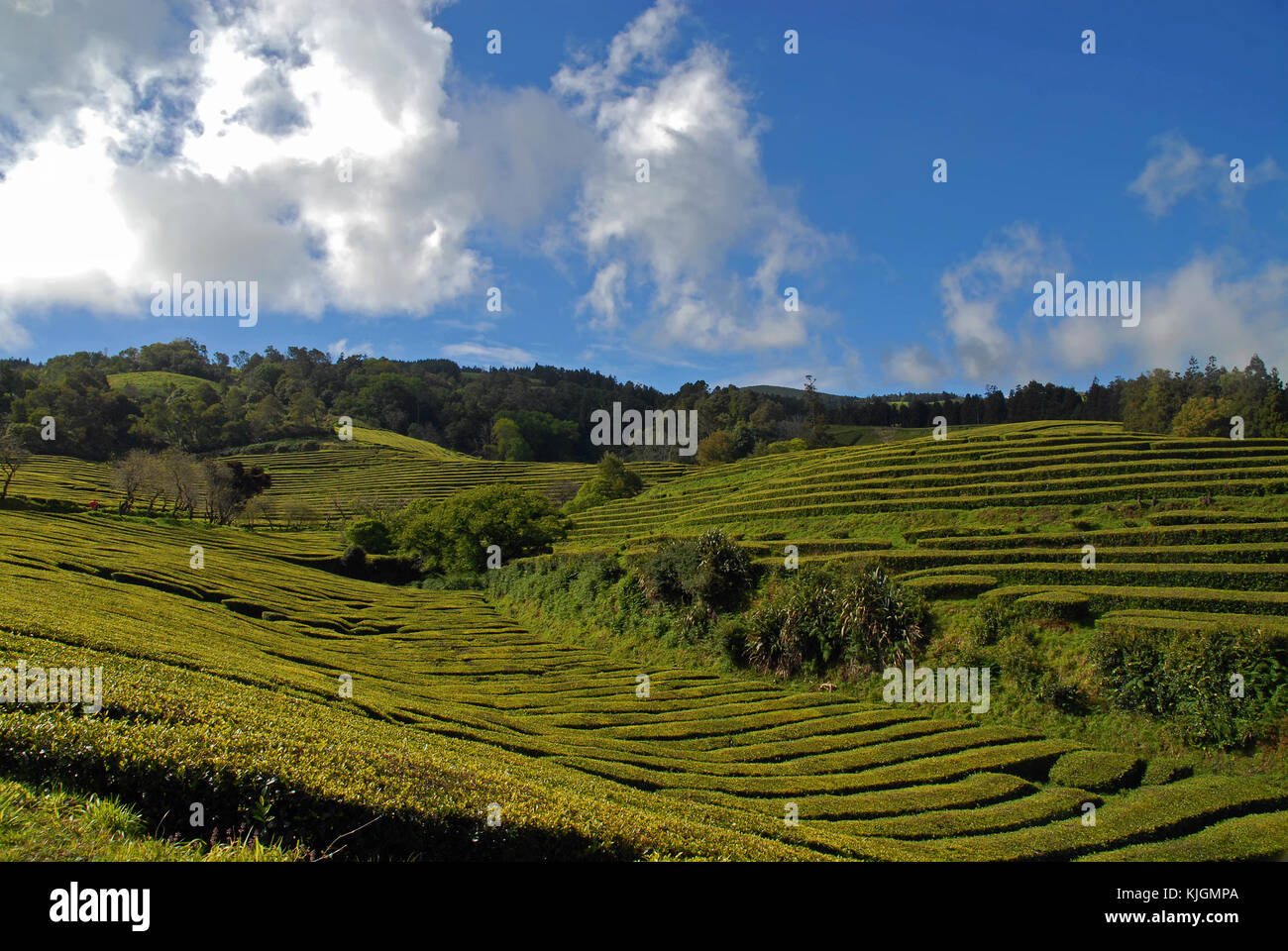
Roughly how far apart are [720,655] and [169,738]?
2519 cm

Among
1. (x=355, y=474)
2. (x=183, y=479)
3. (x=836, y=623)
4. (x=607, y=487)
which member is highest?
(x=355, y=474)

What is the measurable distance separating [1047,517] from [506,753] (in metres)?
32.4

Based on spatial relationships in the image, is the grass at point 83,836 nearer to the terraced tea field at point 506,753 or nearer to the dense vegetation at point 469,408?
the terraced tea field at point 506,753

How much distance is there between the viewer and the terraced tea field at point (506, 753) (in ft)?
24.2

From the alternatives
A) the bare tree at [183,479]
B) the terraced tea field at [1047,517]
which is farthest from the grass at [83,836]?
the bare tree at [183,479]

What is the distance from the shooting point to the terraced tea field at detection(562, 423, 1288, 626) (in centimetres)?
2416

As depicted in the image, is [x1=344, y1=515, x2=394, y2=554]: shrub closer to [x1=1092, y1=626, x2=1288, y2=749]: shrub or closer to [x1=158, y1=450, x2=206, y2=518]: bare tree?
[x1=158, y1=450, x2=206, y2=518]: bare tree

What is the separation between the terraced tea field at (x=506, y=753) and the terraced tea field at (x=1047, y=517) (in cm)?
738

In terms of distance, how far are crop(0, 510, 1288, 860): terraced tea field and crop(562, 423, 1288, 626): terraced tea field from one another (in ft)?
24.2

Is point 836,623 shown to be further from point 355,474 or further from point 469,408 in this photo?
point 469,408

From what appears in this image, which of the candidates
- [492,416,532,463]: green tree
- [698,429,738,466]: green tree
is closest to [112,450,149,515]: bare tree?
[492,416,532,463]: green tree

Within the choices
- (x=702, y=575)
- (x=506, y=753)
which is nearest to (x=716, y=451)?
(x=702, y=575)

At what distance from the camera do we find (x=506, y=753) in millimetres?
15023
